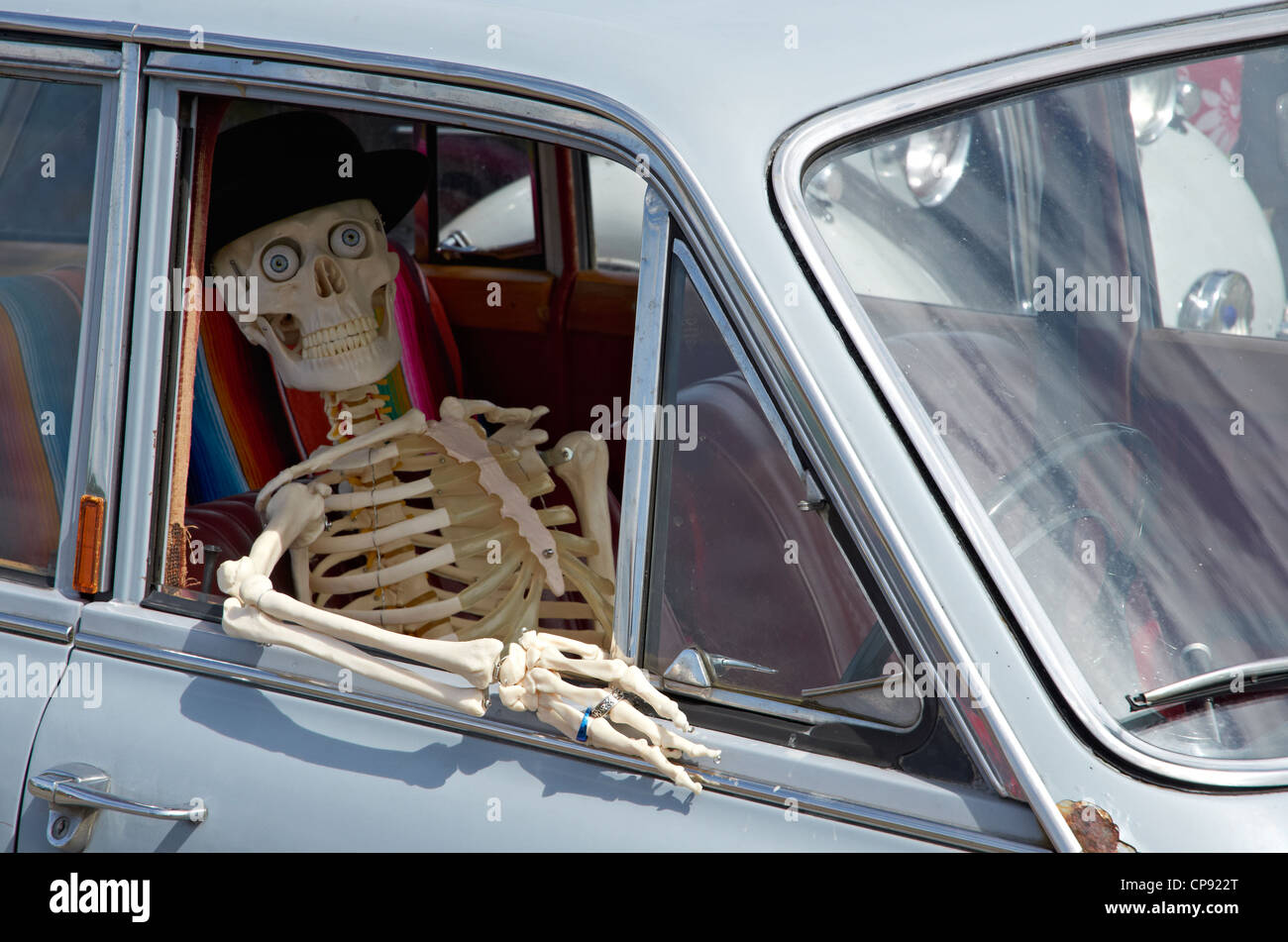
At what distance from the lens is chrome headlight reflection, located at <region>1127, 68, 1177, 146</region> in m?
1.46

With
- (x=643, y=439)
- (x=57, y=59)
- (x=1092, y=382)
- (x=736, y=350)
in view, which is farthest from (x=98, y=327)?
(x=1092, y=382)

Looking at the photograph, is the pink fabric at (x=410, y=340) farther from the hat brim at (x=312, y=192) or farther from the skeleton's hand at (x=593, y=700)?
the skeleton's hand at (x=593, y=700)

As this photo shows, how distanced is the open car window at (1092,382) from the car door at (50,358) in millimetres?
1021

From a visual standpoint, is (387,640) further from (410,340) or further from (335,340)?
(410,340)

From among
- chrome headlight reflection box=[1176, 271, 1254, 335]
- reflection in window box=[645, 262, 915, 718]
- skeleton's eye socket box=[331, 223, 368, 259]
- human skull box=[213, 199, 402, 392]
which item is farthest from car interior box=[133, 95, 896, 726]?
chrome headlight reflection box=[1176, 271, 1254, 335]

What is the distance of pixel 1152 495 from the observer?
1292 mm

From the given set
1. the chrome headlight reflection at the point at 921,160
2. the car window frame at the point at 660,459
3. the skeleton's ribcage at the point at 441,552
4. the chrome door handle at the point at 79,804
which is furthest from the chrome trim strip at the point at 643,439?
the chrome door handle at the point at 79,804

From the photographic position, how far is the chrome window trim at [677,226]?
1181 millimetres

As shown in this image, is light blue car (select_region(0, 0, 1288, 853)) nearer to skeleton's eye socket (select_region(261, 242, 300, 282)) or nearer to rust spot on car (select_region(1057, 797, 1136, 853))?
rust spot on car (select_region(1057, 797, 1136, 853))

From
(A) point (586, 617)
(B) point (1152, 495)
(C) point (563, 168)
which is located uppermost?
(C) point (563, 168)

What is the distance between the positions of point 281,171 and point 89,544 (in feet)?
2.28
